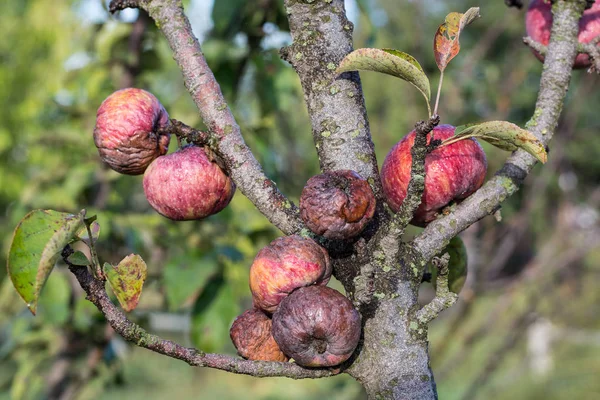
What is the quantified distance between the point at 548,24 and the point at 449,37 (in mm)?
577

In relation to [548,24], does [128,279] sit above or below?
below

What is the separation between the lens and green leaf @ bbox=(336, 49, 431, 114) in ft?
3.08

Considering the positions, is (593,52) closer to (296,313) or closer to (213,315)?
(296,313)

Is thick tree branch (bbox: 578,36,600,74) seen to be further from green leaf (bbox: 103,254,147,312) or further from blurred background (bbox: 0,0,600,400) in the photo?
green leaf (bbox: 103,254,147,312)

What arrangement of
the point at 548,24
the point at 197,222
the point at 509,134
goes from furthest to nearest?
1. the point at 197,222
2. the point at 548,24
3. the point at 509,134

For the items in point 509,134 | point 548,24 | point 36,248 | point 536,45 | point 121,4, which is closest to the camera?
point 36,248

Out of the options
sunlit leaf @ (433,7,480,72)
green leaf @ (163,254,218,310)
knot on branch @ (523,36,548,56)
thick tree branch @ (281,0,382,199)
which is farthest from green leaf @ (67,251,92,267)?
green leaf @ (163,254,218,310)

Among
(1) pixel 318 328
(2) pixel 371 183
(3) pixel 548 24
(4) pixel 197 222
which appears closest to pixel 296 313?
(1) pixel 318 328

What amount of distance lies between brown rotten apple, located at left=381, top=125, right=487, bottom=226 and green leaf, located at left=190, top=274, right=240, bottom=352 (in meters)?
1.29

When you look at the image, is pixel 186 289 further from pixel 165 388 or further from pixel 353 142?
pixel 165 388

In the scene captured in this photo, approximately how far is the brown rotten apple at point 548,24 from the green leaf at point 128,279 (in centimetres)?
105

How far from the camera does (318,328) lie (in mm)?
902

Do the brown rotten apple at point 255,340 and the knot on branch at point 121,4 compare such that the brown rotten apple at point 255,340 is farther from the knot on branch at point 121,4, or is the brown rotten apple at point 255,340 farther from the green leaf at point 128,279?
the knot on branch at point 121,4

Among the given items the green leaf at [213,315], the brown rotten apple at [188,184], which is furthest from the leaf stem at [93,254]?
the green leaf at [213,315]
